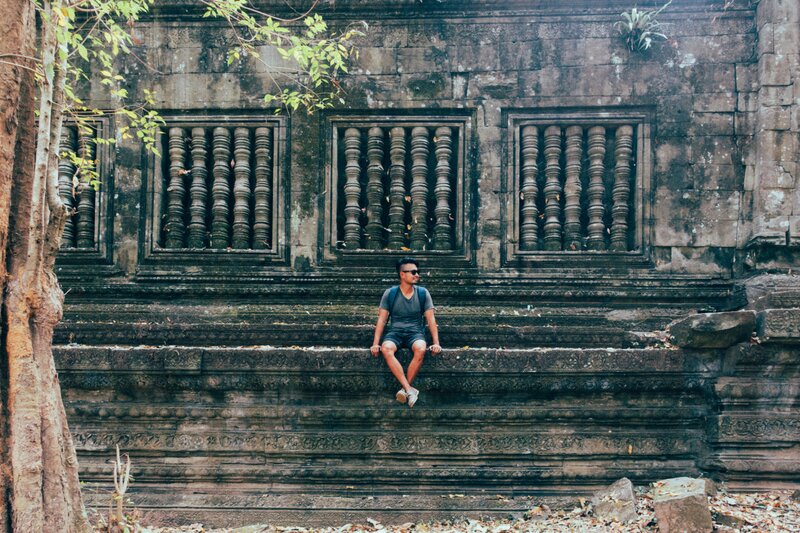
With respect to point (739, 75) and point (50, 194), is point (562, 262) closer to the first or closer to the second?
point (739, 75)

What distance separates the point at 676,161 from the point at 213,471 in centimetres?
563

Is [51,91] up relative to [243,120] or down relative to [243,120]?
down

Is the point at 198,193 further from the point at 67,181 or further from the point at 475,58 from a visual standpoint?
the point at 475,58

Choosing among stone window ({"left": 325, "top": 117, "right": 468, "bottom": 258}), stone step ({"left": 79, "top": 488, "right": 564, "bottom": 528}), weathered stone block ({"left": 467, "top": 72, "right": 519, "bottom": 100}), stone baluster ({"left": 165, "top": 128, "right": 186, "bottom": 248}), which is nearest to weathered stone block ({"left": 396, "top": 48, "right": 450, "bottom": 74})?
weathered stone block ({"left": 467, "top": 72, "right": 519, "bottom": 100})

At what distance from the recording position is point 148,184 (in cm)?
691

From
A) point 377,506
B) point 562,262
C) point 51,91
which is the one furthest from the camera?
point 562,262

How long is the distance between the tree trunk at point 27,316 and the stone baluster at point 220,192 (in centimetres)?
260

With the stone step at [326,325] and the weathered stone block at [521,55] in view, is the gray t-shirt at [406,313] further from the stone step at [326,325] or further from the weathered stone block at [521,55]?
the weathered stone block at [521,55]

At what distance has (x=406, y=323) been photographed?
586 centimetres

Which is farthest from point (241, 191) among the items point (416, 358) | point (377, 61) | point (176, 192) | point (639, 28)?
point (639, 28)

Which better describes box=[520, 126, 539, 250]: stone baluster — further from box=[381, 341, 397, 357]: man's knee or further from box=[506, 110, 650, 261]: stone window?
box=[381, 341, 397, 357]: man's knee

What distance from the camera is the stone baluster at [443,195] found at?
6758 mm

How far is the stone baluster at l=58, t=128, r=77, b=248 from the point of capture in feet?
22.6

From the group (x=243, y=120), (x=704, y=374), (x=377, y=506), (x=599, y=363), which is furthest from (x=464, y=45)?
(x=377, y=506)
